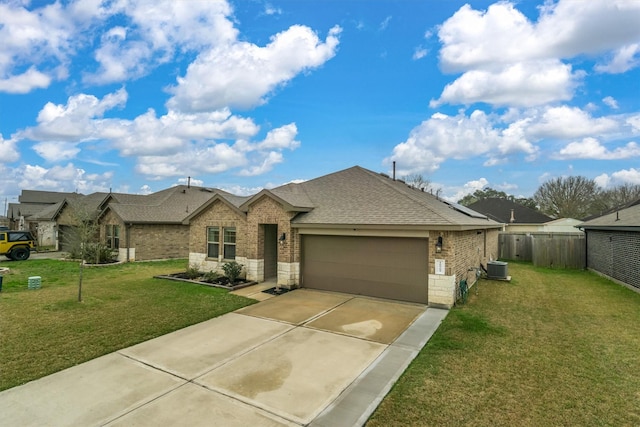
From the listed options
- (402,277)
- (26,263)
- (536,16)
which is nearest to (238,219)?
(402,277)

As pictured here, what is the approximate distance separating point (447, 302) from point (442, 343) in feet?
9.60

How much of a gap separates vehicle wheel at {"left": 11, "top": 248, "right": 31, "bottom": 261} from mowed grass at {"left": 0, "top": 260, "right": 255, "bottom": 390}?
640cm

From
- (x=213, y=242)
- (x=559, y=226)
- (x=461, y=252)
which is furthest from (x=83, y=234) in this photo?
(x=559, y=226)

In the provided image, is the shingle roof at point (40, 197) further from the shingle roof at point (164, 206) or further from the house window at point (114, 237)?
the house window at point (114, 237)

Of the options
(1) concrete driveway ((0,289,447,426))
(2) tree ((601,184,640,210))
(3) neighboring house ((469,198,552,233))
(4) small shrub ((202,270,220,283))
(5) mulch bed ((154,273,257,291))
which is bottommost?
(1) concrete driveway ((0,289,447,426))

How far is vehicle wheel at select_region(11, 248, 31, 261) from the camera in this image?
19188 mm

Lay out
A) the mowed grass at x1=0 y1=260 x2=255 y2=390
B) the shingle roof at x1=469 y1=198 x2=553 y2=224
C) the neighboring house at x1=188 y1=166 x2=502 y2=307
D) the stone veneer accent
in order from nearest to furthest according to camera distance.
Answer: the mowed grass at x1=0 y1=260 x2=255 y2=390 → the stone veneer accent → the neighboring house at x1=188 y1=166 x2=502 y2=307 → the shingle roof at x1=469 y1=198 x2=553 y2=224

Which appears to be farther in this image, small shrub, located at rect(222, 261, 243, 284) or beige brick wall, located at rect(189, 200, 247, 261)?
beige brick wall, located at rect(189, 200, 247, 261)

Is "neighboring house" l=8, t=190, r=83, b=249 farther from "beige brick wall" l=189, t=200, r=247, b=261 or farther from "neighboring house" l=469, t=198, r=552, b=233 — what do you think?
"neighboring house" l=469, t=198, r=552, b=233

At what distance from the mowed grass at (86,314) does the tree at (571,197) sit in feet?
165

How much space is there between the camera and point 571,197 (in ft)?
145

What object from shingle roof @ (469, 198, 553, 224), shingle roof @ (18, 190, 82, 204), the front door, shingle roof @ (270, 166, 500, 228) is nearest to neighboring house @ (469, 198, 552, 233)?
shingle roof @ (469, 198, 553, 224)

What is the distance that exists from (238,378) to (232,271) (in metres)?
7.67

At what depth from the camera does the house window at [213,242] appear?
1421 cm
